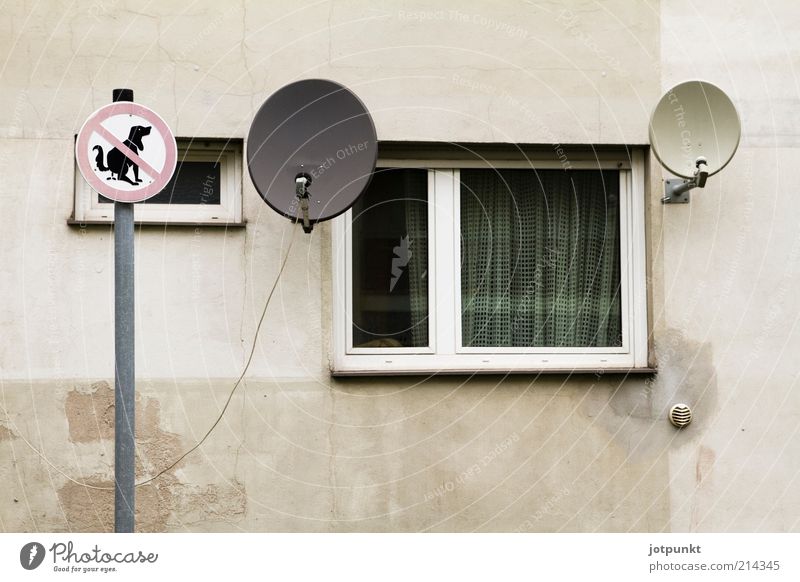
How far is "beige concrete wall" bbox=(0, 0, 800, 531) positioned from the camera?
554 centimetres

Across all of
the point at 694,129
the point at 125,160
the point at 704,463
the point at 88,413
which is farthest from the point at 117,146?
the point at 704,463

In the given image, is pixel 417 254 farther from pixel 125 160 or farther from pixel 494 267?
pixel 125 160

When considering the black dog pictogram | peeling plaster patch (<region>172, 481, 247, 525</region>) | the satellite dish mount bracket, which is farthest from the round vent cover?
the black dog pictogram

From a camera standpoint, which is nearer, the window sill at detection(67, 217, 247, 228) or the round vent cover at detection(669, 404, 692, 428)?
the window sill at detection(67, 217, 247, 228)

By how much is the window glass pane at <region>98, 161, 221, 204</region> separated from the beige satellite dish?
278cm

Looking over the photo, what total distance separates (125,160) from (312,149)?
1471mm

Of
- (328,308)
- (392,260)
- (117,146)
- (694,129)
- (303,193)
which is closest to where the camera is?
(117,146)

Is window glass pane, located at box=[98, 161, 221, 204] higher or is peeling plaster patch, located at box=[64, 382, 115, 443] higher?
window glass pane, located at box=[98, 161, 221, 204]

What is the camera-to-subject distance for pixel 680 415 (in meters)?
5.68

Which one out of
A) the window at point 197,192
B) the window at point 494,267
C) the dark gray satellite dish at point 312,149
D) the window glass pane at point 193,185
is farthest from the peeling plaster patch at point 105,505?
the dark gray satellite dish at point 312,149

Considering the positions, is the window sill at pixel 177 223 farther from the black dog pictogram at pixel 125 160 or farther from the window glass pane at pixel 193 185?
the black dog pictogram at pixel 125 160

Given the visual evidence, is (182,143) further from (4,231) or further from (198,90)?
(4,231)

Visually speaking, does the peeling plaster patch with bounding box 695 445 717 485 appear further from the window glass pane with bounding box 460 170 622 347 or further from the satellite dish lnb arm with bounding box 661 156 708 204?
the satellite dish lnb arm with bounding box 661 156 708 204
